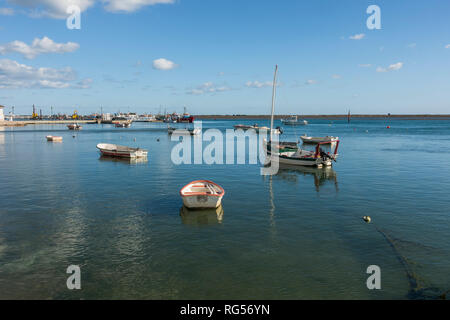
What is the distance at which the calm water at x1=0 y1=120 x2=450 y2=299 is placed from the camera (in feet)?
45.2

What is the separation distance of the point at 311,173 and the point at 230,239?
25.4m

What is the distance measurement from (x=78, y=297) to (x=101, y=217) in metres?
10.5

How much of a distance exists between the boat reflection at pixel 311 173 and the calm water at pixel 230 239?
0.63 m

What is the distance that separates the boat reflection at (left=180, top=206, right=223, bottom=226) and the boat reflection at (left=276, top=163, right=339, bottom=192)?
1358cm

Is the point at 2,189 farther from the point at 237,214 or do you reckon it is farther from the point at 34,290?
the point at 237,214

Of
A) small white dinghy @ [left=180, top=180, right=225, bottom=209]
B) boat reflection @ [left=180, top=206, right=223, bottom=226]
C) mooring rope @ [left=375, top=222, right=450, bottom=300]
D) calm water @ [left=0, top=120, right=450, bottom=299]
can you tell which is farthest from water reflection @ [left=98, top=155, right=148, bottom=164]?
mooring rope @ [left=375, top=222, right=450, bottom=300]

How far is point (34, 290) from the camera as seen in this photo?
1337 cm

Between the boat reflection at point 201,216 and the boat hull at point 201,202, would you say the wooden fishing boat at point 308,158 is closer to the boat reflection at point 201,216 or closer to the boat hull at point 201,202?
the boat reflection at point 201,216

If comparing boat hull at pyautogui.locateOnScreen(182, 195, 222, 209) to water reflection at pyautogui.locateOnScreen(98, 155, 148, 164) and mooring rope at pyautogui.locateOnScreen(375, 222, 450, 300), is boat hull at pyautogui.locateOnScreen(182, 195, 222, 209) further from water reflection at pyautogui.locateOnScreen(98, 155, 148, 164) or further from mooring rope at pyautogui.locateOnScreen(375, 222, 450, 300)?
water reflection at pyautogui.locateOnScreen(98, 155, 148, 164)

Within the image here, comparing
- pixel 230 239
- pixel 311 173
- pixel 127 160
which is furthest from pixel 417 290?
pixel 127 160

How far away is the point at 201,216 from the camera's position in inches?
913

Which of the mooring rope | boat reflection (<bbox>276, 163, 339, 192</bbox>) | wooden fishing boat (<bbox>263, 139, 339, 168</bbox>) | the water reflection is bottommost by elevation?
the mooring rope

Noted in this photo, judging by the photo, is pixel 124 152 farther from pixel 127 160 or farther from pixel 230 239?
pixel 230 239

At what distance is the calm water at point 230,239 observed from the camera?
13.8 metres
